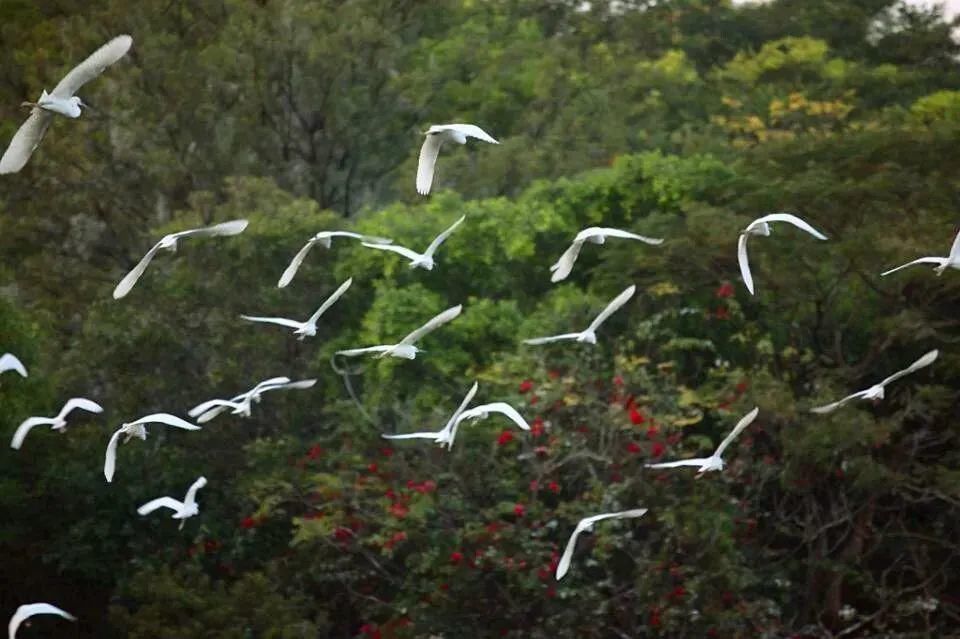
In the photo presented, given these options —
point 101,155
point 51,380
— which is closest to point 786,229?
point 51,380

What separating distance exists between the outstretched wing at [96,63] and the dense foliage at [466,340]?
5.99 metres

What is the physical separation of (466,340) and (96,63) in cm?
928

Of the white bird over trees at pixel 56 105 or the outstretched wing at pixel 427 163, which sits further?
the outstretched wing at pixel 427 163

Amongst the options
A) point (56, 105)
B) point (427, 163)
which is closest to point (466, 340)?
point (427, 163)

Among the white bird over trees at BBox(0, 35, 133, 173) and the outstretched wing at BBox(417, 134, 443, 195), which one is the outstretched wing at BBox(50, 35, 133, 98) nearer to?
the white bird over trees at BBox(0, 35, 133, 173)

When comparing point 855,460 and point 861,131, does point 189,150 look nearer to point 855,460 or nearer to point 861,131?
point 861,131

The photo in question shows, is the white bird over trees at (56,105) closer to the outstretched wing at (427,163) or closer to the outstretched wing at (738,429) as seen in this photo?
the outstretched wing at (427,163)

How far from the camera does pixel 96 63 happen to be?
7973 mm

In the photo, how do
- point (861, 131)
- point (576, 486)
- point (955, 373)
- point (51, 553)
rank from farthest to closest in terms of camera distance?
point (861, 131) → point (51, 553) → point (955, 373) → point (576, 486)

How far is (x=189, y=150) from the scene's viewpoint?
21453 mm

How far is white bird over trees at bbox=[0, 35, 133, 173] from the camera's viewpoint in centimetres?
794

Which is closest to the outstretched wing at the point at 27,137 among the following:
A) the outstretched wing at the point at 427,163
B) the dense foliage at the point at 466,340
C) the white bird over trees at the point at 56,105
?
the white bird over trees at the point at 56,105

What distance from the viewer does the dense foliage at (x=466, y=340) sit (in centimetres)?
1392

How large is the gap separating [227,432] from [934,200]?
273 inches
